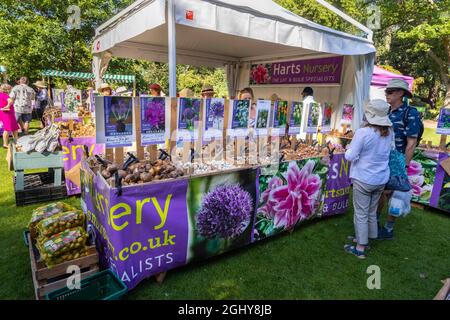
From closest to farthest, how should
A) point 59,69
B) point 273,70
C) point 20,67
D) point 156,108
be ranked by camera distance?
point 156,108 < point 273,70 < point 20,67 < point 59,69

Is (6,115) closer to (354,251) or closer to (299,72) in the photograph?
(299,72)

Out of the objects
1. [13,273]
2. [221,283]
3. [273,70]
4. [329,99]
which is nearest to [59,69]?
[273,70]

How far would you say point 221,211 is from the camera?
8.43ft

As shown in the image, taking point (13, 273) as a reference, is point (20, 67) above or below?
above

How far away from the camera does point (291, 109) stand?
10.9 ft

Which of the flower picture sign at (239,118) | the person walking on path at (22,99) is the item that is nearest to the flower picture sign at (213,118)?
the flower picture sign at (239,118)

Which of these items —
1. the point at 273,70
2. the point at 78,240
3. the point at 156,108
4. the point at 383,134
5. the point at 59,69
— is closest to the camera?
the point at 78,240

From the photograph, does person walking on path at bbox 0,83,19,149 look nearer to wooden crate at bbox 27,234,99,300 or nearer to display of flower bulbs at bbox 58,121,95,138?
display of flower bulbs at bbox 58,121,95,138

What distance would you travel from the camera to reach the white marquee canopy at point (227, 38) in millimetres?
3131

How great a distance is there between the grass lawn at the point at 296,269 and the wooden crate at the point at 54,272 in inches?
10.1

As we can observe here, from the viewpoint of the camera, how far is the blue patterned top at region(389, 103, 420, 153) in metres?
3.13

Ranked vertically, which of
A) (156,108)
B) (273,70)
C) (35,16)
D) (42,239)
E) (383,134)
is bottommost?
(42,239)

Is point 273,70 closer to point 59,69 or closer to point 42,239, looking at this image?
point 42,239

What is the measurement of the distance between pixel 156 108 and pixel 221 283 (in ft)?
5.12
